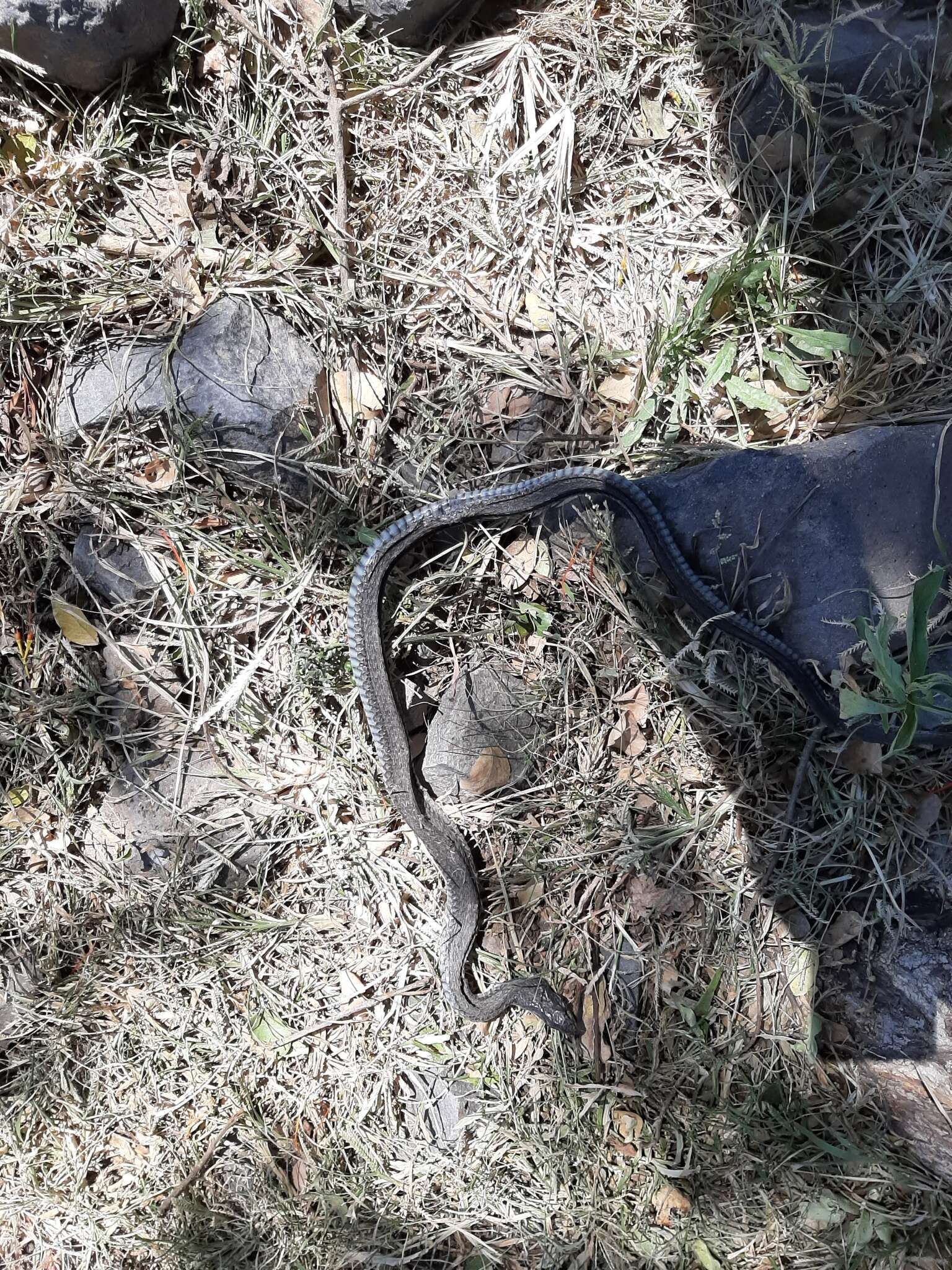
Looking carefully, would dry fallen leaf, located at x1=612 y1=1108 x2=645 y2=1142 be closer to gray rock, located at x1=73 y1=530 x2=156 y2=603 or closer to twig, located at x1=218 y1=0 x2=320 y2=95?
gray rock, located at x1=73 y1=530 x2=156 y2=603

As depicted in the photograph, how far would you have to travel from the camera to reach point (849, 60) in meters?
3.21

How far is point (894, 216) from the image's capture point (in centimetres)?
328

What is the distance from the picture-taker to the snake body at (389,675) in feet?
10.3

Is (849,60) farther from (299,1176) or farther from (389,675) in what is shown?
(299,1176)

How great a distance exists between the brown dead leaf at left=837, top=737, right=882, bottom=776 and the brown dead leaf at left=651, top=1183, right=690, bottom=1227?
1805mm

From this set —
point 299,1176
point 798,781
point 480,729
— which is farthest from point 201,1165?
point 798,781

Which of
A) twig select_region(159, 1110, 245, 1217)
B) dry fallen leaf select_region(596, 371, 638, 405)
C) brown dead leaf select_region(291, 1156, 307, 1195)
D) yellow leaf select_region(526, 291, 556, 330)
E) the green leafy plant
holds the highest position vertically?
yellow leaf select_region(526, 291, 556, 330)

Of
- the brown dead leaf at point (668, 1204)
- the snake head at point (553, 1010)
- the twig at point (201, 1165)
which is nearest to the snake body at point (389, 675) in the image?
the snake head at point (553, 1010)

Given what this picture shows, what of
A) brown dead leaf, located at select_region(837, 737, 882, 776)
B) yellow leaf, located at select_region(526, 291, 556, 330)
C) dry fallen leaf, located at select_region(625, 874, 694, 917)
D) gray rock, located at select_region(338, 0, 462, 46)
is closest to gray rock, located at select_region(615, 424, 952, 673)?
brown dead leaf, located at select_region(837, 737, 882, 776)

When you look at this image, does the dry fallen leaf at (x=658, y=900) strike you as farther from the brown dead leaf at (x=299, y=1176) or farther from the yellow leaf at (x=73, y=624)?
the yellow leaf at (x=73, y=624)

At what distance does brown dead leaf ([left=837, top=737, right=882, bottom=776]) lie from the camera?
10.4ft

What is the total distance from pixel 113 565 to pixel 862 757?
10.2 ft

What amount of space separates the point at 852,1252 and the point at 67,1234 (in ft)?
10.2

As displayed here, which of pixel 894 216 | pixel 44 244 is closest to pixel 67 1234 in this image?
pixel 44 244
